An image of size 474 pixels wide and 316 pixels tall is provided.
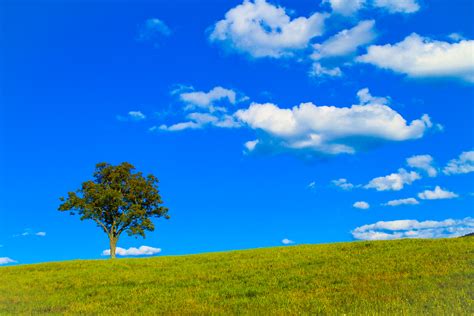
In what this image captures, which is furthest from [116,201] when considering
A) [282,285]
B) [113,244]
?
[282,285]

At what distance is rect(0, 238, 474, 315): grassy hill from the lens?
728 inches

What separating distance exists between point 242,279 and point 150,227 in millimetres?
42446

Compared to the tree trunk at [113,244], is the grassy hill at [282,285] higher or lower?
lower

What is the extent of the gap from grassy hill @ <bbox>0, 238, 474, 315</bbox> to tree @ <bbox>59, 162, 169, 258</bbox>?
85.8 ft

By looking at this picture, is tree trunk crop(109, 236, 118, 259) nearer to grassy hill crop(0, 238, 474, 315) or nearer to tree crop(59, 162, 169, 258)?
tree crop(59, 162, 169, 258)

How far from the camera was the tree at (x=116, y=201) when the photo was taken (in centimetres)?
6569

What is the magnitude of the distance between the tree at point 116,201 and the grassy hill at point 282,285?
26147mm

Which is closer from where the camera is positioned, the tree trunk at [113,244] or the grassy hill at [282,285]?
the grassy hill at [282,285]

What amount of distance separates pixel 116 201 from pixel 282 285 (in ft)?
150

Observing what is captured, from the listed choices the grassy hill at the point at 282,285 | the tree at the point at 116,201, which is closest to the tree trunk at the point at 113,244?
the tree at the point at 116,201

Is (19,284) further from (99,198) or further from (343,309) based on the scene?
(99,198)

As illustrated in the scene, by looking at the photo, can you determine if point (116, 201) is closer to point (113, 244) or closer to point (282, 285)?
point (113, 244)

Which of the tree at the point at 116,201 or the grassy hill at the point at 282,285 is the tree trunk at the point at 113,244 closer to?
the tree at the point at 116,201

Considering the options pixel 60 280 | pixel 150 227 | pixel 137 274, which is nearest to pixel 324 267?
pixel 137 274
